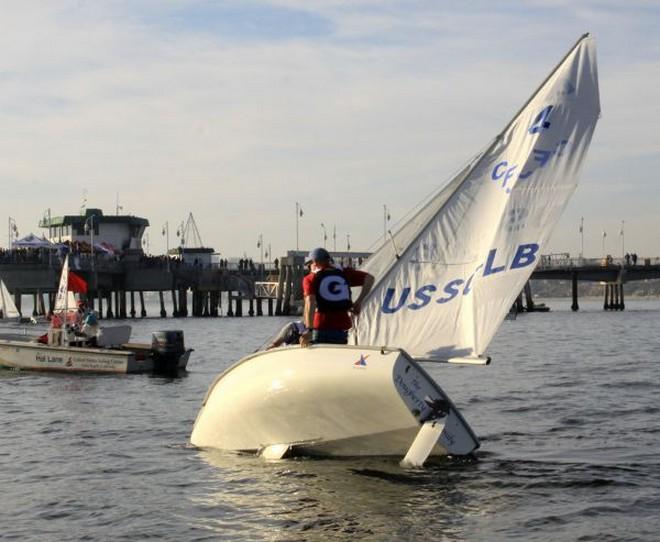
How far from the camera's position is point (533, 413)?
22.1 meters

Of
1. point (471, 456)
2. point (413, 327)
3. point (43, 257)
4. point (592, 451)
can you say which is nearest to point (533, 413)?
point (592, 451)

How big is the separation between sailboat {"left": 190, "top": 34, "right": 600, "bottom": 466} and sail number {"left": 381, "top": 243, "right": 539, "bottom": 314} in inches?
0.5

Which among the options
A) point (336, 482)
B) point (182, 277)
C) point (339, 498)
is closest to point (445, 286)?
point (336, 482)

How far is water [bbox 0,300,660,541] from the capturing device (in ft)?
41.0

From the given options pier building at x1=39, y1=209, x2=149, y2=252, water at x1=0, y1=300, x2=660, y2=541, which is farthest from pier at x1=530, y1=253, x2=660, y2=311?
water at x1=0, y1=300, x2=660, y2=541

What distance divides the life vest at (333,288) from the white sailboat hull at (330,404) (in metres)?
0.72

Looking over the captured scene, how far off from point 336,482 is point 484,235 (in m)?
3.96

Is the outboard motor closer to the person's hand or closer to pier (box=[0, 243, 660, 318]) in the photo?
the person's hand

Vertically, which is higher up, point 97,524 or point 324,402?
point 324,402

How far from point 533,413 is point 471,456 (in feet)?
21.2

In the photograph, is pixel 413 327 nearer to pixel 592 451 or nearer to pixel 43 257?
pixel 592 451

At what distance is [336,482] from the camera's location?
571 inches

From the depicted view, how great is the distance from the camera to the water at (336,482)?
1251 centimetres

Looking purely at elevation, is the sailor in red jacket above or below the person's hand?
above
